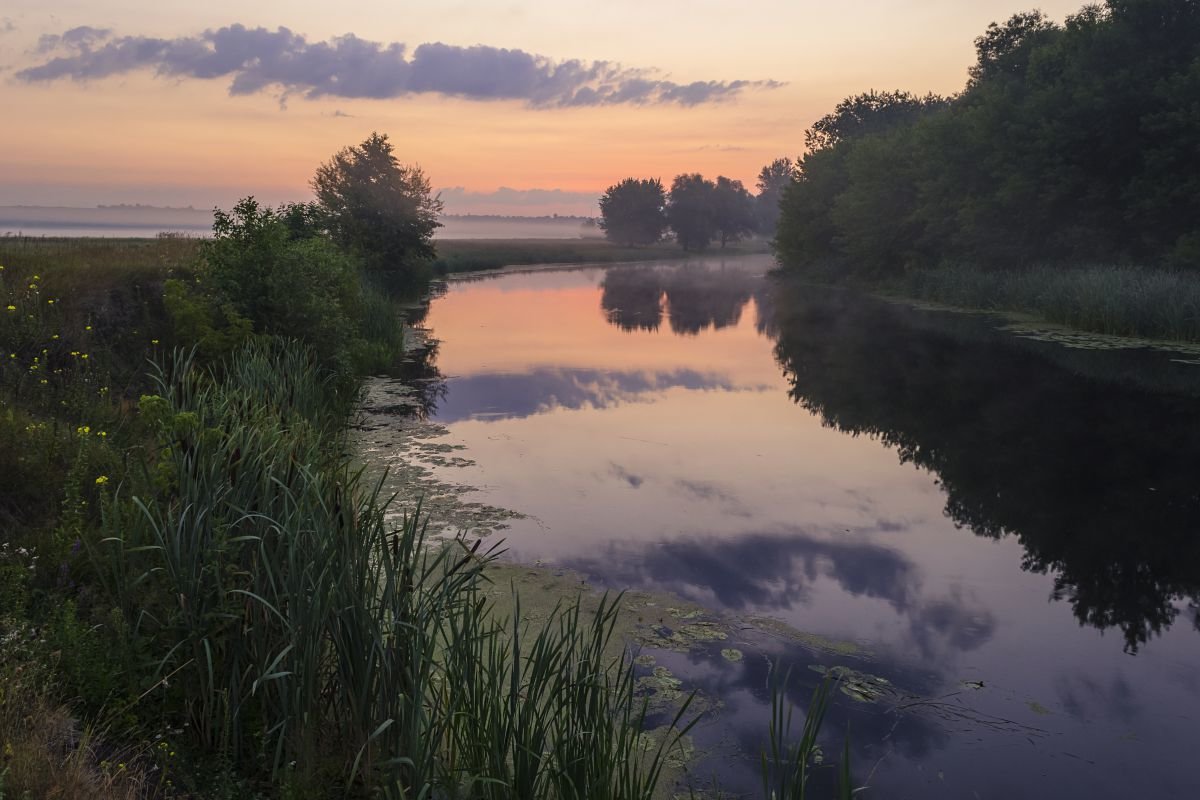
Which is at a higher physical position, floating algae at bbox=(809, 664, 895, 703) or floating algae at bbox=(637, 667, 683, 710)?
floating algae at bbox=(637, 667, 683, 710)

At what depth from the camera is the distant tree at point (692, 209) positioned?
414 ft

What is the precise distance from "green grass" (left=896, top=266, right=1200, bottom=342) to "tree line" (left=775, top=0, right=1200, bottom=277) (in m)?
3.27

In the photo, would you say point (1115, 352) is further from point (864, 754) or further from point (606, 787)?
point (606, 787)

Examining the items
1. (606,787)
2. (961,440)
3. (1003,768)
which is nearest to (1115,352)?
(961,440)

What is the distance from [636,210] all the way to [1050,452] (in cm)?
12559

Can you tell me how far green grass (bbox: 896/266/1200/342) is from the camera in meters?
24.4

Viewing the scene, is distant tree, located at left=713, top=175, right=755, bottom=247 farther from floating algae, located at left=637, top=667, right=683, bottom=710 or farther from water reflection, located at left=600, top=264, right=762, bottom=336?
floating algae, located at left=637, top=667, right=683, bottom=710

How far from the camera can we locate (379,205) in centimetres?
4088

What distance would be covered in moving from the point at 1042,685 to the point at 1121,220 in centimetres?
3784

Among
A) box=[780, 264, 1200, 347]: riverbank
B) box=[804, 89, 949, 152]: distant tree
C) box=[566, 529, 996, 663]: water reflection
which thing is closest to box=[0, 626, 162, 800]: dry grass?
box=[566, 529, 996, 663]: water reflection

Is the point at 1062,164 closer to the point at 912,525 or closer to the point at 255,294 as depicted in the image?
the point at 912,525

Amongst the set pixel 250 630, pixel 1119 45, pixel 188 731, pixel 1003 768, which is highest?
pixel 1119 45

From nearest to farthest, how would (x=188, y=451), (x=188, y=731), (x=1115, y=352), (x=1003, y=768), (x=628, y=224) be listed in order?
(x=188, y=731) → (x=1003, y=768) → (x=188, y=451) → (x=1115, y=352) → (x=628, y=224)

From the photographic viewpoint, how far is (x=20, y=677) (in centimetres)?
411
